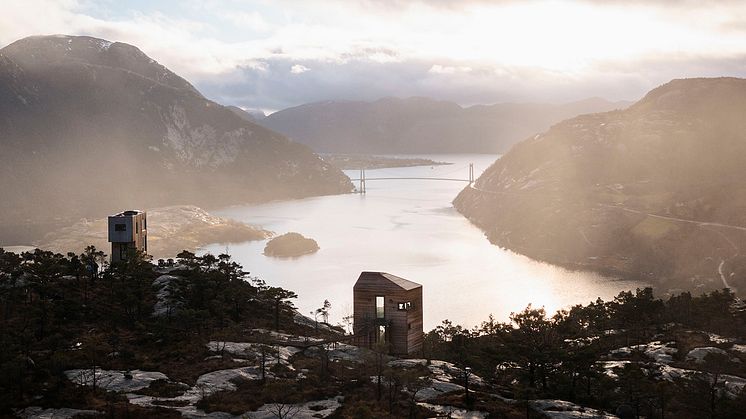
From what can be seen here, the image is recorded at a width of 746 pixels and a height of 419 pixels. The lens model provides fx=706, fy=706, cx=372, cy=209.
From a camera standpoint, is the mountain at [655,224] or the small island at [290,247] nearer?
the mountain at [655,224]

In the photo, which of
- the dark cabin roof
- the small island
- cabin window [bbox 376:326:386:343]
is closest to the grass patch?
the small island

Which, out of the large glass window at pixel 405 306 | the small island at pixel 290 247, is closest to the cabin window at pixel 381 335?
the large glass window at pixel 405 306

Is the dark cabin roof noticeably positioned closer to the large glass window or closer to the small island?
the large glass window

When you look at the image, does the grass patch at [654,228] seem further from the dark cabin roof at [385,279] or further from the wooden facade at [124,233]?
the wooden facade at [124,233]

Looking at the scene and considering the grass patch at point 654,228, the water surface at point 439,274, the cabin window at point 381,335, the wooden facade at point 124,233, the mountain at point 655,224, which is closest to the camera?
the cabin window at point 381,335

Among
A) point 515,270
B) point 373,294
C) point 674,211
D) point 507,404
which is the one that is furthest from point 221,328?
point 674,211

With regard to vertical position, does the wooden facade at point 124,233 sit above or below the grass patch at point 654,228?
above

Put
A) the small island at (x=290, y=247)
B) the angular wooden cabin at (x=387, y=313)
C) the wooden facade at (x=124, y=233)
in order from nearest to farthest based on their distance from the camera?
the angular wooden cabin at (x=387, y=313) < the wooden facade at (x=124, y=233) < the small island at (x=290, y=247)
